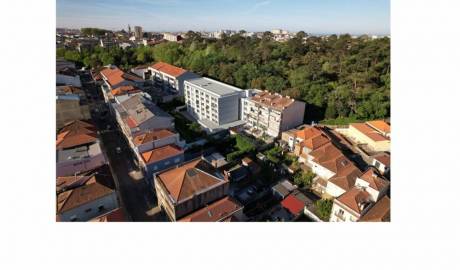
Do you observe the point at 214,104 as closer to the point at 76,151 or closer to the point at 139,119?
the point at 139,119

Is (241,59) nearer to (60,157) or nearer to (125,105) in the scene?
(125,105)

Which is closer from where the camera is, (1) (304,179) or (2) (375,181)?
(2) (375,181)

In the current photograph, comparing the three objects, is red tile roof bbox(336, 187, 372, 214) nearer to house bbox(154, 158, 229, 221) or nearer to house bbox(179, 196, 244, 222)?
house bbox(179, 196, 244, 222)

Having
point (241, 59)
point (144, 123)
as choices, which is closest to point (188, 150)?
point (144, 123)

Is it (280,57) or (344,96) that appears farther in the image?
(280,57)

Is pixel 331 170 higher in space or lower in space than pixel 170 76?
lower

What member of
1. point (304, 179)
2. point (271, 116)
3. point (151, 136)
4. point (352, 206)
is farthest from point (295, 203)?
point (151, 136)

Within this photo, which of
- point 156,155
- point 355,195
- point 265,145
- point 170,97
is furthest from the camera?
point 170,97
